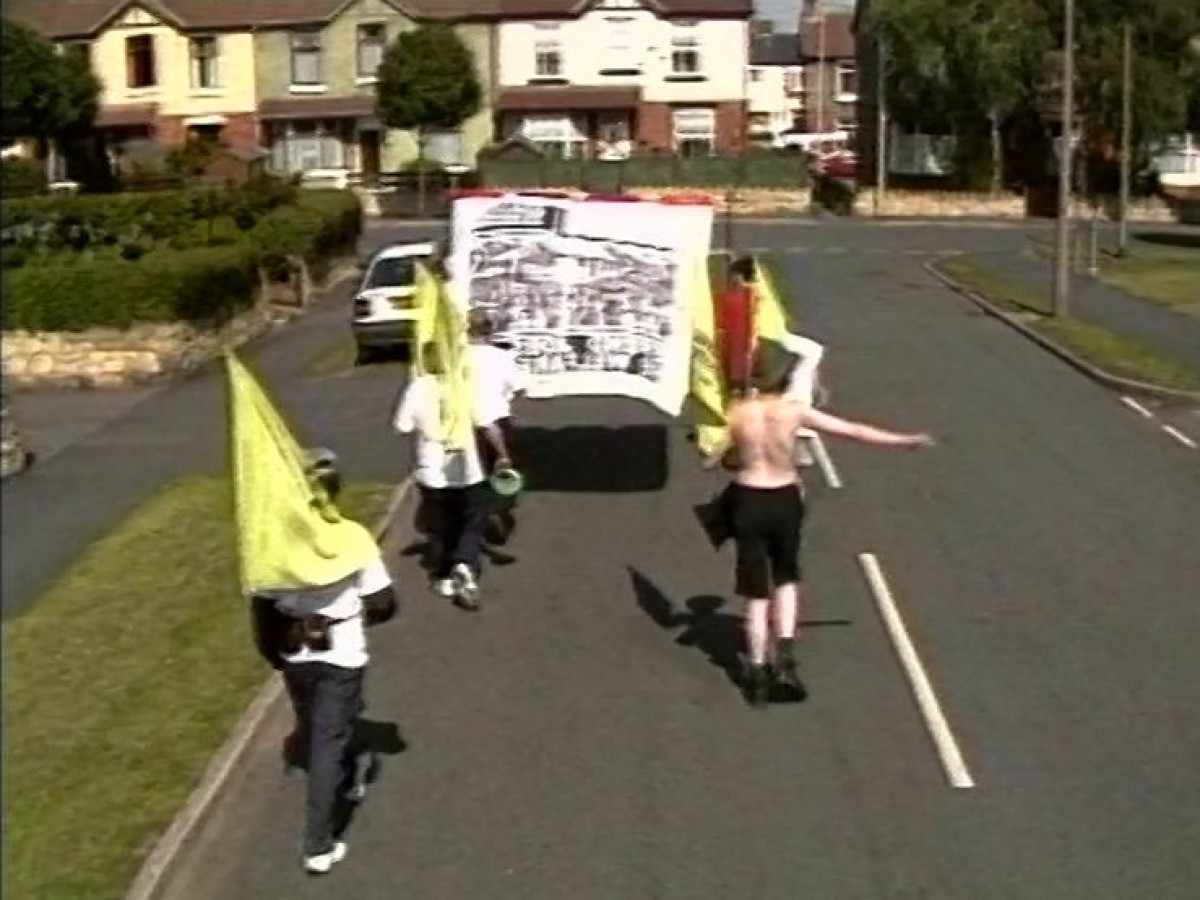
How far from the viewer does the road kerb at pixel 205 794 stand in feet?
27.3

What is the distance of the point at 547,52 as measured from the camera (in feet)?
239

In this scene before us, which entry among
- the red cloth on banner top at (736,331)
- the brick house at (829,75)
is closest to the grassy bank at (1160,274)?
the red cloth on banner top at (736,331)

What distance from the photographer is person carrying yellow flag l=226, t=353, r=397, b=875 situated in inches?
319

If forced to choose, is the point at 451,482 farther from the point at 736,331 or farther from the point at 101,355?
the point at 101,355

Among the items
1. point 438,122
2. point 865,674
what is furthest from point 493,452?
point 438,122

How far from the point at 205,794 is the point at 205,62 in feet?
151

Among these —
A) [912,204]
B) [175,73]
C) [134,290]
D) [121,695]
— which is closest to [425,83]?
[175,73]

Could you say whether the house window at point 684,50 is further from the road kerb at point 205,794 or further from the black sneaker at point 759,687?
the black sneaker at point 759,687

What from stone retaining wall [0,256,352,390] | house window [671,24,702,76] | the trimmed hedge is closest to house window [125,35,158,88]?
the trimmed hedge

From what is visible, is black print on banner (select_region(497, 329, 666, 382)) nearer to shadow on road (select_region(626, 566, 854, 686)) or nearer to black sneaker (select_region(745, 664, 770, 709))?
shadow on road (select_region(626, 566, 854, 686))

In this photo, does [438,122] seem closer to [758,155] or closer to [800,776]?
[758,155]

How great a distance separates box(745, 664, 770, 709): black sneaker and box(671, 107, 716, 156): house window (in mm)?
64330

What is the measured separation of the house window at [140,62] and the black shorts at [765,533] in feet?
112

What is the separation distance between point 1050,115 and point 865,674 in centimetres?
4344
